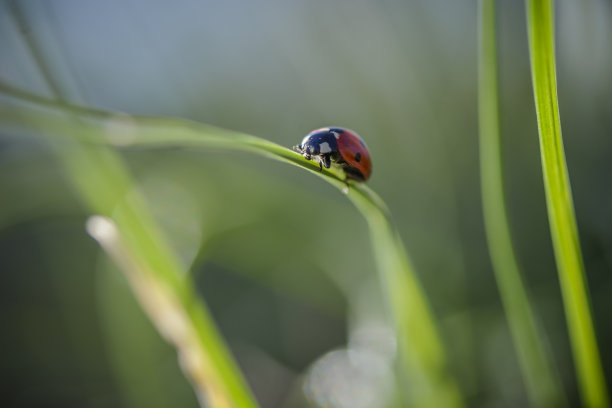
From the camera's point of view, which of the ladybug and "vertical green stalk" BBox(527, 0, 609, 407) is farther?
the ladybug

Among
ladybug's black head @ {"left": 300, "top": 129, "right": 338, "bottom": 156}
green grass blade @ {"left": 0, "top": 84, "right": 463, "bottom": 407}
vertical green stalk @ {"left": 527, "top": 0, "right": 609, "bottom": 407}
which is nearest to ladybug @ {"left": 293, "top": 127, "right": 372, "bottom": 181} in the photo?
ladybug's black head @ {"left": 300, "top": 129, "right": 338, "bottom": 156}

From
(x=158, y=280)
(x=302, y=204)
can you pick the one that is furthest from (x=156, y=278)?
(x=302, y=204)

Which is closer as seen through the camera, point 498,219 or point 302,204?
point 498,219

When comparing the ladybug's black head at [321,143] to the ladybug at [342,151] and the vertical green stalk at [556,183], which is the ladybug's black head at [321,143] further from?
the vertical green stalk at [556,183]

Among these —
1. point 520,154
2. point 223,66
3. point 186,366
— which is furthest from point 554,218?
point 223,66

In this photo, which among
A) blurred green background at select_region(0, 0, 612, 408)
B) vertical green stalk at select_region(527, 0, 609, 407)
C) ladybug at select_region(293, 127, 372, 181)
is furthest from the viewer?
blurred green background at select_region(0, 0, 612, 408)

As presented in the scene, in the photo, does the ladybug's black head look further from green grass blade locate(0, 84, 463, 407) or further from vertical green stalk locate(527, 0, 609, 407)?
vertical green stalk locate(527, 0, 609, 407)

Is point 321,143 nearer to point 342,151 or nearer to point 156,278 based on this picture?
point 342,151

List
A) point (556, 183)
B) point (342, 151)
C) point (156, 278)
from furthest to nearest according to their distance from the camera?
point (342, 151) → point (156, 278) → point (556, 183)
